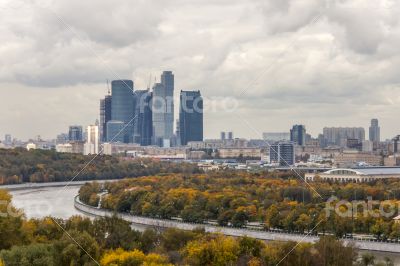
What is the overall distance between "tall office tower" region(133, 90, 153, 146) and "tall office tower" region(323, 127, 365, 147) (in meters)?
19.6

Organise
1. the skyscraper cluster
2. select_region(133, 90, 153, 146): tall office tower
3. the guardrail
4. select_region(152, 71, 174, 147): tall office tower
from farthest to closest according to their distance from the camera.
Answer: select_region(152, 71, 174, 147): tall office tower < select_region(133, 90, 153, 146): tall office tower < the skyscraper cluster < the guardrail

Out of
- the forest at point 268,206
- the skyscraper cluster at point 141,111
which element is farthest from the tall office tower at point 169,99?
the forest at point 268,206

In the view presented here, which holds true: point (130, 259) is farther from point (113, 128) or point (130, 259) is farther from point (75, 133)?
point (75, 133)

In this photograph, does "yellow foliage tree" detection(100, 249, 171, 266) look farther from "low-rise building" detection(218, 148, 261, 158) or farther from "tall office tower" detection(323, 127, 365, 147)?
"tall office tower" detection(323, 127, 365, 147)

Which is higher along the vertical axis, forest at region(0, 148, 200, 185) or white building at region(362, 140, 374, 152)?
white building at region(362, 140, 374, 152)

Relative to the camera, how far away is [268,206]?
2392 cm

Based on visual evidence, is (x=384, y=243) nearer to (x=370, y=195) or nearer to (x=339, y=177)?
(x=370, y=195)

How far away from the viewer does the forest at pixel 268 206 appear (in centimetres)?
1997

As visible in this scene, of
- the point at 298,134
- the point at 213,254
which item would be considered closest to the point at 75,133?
the point at 298,134

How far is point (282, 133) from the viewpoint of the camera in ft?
265

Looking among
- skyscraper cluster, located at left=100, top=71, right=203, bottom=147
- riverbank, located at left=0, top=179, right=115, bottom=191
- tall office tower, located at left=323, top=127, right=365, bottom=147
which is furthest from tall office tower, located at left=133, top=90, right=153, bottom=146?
riverbank, located at left=0, top=179, right=115, bottom=191

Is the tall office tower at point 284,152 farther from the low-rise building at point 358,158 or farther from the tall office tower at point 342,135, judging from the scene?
the tall office tower at point 342,135

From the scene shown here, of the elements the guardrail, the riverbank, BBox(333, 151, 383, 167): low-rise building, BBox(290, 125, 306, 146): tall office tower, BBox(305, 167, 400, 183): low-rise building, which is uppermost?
BBox(290, 125, 306, 146): tall office tower

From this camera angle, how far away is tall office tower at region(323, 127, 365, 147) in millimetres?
89869
